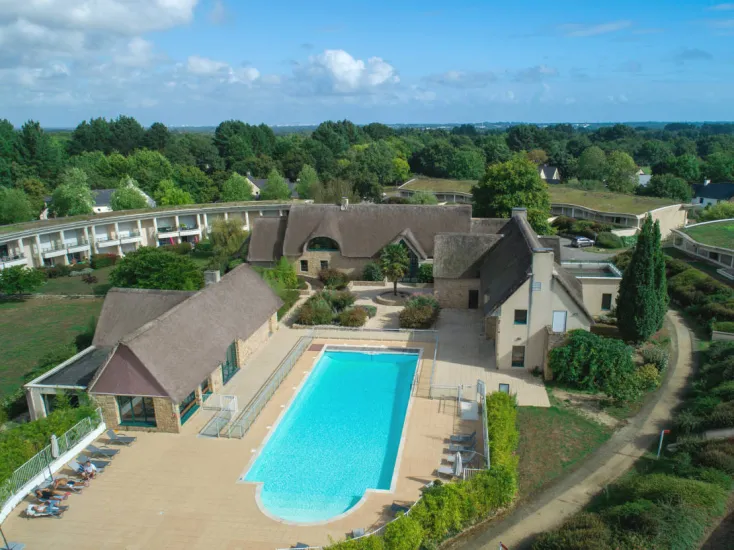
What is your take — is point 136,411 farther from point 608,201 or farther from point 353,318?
point 608,201

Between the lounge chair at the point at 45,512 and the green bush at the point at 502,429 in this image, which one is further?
the green bush at the point at 502,429

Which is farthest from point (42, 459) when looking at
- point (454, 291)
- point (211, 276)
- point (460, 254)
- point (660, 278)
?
point (660, 278)

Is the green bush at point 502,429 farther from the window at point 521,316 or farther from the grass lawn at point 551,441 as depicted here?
the window at point 521,316

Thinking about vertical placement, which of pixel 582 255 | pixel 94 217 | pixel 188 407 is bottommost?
pixel 582 255

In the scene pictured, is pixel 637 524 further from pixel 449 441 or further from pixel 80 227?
pixel 80 227

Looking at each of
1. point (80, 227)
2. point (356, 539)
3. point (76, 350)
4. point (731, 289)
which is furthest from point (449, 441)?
point (80, 227)

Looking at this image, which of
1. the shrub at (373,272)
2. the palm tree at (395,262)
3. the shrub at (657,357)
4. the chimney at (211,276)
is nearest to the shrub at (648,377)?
the shrub at (657,357)

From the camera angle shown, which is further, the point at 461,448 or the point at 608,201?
the point at 608,201
